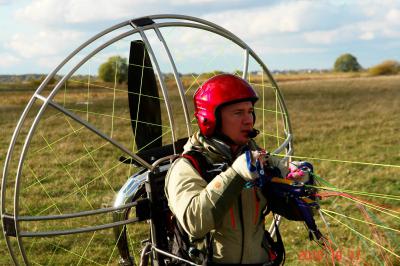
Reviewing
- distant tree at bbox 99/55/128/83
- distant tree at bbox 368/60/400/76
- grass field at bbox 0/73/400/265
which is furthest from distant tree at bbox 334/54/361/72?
distant tree at bbox 99/55/128/83

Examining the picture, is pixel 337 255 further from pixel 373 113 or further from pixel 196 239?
pixel 373 113

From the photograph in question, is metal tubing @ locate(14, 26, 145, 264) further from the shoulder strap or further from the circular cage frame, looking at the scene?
the shoulder strap

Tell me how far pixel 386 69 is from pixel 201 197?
231 feet

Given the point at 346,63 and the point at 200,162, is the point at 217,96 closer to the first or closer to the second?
the point at 200,162

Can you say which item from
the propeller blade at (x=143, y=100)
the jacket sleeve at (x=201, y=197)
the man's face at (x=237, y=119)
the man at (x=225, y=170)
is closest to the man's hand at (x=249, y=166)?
the jacket sleeve at (x=201, y=197)

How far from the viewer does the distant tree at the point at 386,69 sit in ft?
220

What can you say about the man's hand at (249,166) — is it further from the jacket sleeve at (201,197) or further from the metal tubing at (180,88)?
the metal tubing at (180,88)

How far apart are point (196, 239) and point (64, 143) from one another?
10.2 metres

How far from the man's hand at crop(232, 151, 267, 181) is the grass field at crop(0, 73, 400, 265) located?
26.0 inches

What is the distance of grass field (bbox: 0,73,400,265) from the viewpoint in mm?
5803

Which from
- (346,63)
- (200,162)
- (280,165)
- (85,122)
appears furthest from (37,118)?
(346,63)

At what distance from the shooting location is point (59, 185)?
922cm

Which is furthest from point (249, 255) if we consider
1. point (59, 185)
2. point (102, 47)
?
point (59, 185)

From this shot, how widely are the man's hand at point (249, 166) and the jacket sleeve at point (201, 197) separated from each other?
4 cm
